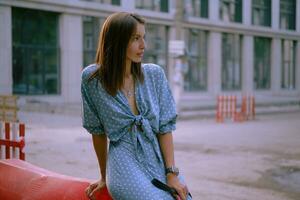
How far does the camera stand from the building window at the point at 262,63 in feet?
137

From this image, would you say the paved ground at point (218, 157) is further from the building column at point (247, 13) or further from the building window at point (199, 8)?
the building column at point (247, 13)

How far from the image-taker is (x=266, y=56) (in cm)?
4294

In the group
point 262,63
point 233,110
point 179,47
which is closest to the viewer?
point 179,47

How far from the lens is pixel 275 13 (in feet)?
141

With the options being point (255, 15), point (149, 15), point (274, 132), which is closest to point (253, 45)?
point (255, 15)

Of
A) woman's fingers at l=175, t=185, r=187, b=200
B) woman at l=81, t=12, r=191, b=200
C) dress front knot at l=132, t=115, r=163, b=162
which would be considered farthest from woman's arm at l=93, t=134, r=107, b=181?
woman's fingers at l=175, t=185, r=187, b=200

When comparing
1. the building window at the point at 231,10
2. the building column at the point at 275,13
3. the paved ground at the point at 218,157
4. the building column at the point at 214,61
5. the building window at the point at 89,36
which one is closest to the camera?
the paved ground at the point at 218,157

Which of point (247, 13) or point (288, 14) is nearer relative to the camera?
point (247, 13)

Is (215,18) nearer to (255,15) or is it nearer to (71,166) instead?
(255,15)

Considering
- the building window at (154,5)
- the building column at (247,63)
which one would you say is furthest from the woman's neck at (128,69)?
the building column at (247,63)

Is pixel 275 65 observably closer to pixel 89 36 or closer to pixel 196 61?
pixel 196 61

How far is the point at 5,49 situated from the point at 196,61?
15880 mm

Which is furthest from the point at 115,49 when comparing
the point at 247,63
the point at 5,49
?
Result: the point at 247,63

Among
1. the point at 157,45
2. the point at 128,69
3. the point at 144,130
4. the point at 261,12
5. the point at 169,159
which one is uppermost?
the point at 261,12
